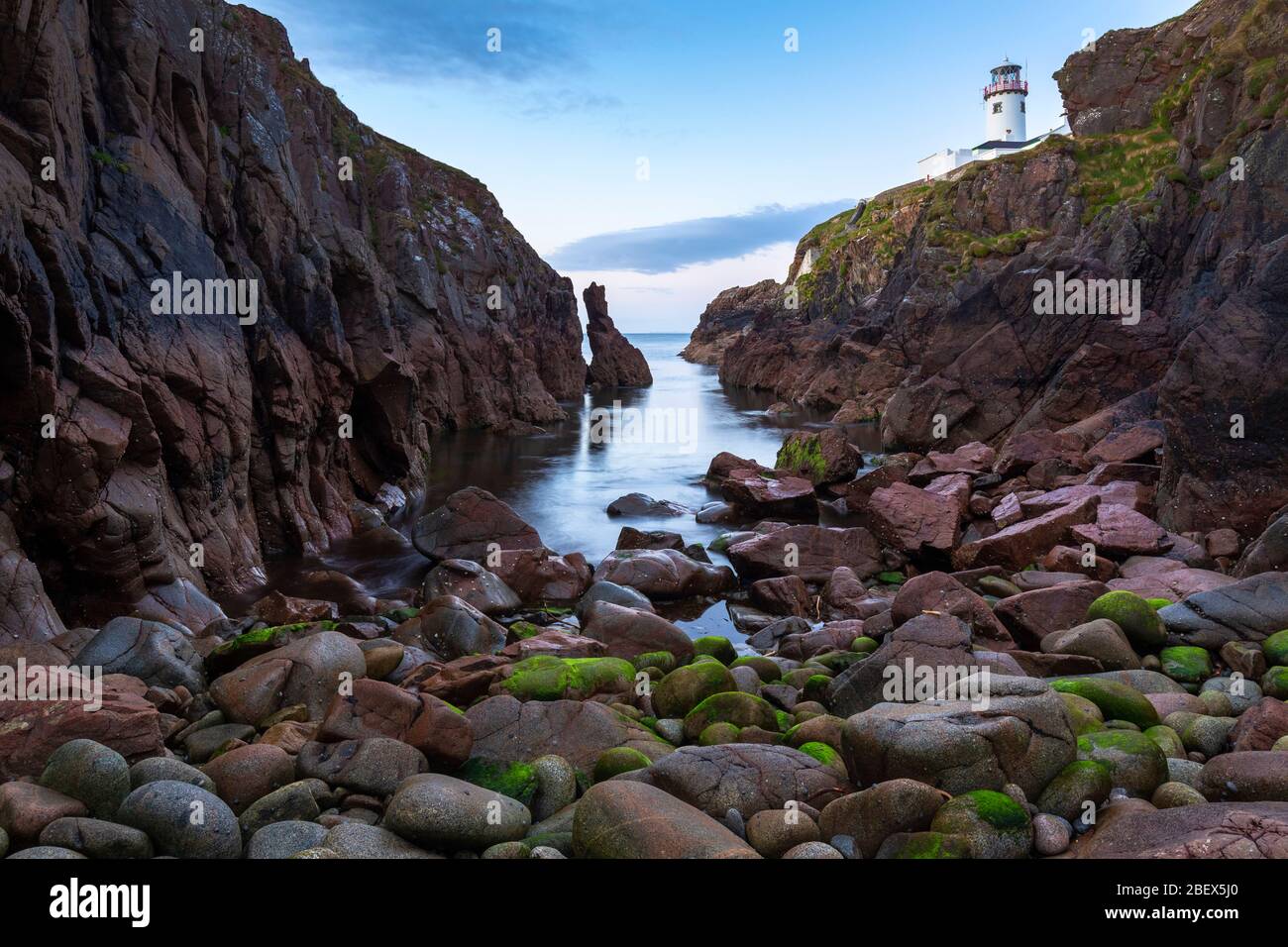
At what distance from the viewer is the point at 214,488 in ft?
66.0

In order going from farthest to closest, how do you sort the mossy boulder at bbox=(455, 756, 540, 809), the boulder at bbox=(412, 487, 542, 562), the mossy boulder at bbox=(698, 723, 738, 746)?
the boulder at bbox=(412, 487, 542, 562), the mossy boulder at bbox=(698, 723, 738, 746), the mossy boulder at bbox=(455, 756, 540, 809)

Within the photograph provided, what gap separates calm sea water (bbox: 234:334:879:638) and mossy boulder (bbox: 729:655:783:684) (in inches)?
196

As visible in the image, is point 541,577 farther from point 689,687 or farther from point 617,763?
point 617,763

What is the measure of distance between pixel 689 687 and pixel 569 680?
1.70m

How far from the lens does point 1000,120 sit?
133875 millimetres

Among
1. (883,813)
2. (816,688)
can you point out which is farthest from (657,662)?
(883,813)

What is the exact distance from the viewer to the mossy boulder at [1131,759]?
7828mm

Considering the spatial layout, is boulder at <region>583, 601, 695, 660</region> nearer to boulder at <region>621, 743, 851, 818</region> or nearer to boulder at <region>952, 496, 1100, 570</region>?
boulder at <region>621, 743, 851, 818</region>

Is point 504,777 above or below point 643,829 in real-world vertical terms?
below

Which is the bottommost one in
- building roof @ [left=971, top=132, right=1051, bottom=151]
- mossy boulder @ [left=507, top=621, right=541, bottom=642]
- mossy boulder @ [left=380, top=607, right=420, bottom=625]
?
mossy boulder @ [left=507, top=621, right=541, bottom=642]

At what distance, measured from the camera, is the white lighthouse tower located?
13312cm

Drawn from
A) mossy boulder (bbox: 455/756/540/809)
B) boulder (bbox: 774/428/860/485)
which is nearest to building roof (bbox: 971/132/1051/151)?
boulder (bbox: 774/428/860/485)

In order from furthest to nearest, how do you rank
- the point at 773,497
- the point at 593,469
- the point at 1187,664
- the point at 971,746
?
1. the point at 593,469
2. the point at 773,497
3. the point at 1187,664
4. the point at 971,746
